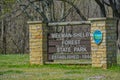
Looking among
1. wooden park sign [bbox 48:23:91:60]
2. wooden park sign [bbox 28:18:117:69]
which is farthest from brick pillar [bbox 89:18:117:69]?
wooden park sign [bbox 48:23:91:60]

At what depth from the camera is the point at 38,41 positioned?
1708 cm

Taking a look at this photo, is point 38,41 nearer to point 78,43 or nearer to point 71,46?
point 71,46

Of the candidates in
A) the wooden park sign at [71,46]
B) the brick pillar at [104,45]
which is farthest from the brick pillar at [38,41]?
the brick pillar at [104,45]

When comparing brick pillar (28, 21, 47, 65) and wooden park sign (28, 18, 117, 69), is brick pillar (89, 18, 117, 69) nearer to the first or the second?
wooden park sign (28, 18, 117, 69)

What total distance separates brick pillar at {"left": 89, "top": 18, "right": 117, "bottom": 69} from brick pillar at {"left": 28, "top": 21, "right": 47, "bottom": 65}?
7.12 feet

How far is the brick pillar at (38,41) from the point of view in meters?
16.9

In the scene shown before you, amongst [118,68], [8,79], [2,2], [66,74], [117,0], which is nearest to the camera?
[8,79]

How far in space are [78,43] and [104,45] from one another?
43.8 inches

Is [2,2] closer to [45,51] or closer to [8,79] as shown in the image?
[45,51]

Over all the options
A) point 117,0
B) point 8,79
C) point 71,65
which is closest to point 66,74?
point 8,79

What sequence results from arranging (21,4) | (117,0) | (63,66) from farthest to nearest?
(21,4)
(117,0)
(63,66)

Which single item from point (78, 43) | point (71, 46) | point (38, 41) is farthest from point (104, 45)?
point (38, 41)

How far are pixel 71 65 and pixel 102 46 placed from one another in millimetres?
1625

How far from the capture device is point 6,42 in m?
44.0
